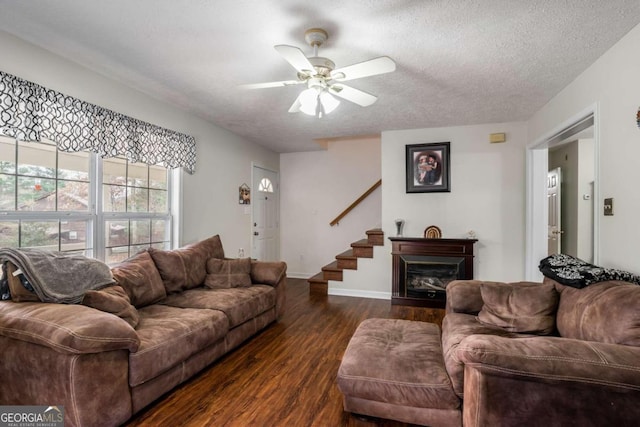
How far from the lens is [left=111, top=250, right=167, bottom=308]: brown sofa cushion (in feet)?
8.12

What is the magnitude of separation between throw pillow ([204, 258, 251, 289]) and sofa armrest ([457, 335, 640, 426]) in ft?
7.75

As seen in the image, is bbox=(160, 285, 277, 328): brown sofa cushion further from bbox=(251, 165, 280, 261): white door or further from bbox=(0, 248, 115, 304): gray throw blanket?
bbox=(251, 165, 280, 261): white door

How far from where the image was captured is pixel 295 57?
190 cm

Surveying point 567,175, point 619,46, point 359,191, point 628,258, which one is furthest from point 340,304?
point 567,175

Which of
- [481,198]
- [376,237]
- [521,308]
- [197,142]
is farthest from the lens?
[376,237]

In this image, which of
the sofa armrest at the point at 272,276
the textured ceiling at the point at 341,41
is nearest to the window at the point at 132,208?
the textured ceiling at the point at 341,41

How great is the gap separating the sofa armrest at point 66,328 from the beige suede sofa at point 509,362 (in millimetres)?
1244

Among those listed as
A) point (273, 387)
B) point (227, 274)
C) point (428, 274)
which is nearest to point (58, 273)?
point (227, 274)

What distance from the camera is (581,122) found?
8.87 ft

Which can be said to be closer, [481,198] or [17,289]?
[17,289]

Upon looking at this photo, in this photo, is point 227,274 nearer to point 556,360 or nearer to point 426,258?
point 426,258

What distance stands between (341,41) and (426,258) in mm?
2941

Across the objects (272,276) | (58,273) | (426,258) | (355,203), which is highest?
(355,203)

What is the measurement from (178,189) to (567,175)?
5.69 meters
